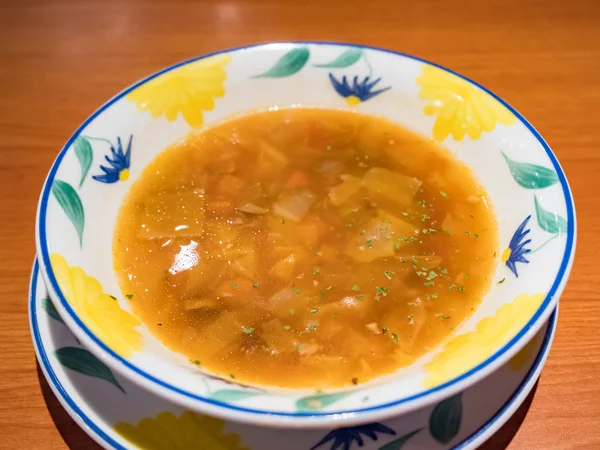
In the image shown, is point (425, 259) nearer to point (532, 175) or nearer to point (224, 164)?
point (532, 175)

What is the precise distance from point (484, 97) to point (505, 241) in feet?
1.76

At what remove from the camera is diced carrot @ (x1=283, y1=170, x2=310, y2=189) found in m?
1.90

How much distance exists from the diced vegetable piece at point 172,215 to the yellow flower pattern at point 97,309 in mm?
359

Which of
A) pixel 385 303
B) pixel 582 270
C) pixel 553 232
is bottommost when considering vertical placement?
pixel 582 270

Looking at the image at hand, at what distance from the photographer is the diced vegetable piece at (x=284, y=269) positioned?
62.4 inches

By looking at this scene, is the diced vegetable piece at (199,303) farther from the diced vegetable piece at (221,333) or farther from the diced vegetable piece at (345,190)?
the diced vegetable piece at (345,190)

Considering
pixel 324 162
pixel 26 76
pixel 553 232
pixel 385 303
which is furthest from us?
pixel 26 76

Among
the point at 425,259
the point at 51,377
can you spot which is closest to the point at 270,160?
the point at 425,259

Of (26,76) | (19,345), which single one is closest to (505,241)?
(19,345)

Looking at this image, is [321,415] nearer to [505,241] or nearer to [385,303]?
[385,303]

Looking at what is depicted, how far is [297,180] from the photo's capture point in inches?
75.7

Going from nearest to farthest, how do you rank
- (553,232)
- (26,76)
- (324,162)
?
(553,232) < (324,162) < (26,76)

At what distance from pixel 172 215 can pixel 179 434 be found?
76 cm

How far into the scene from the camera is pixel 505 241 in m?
1.55
